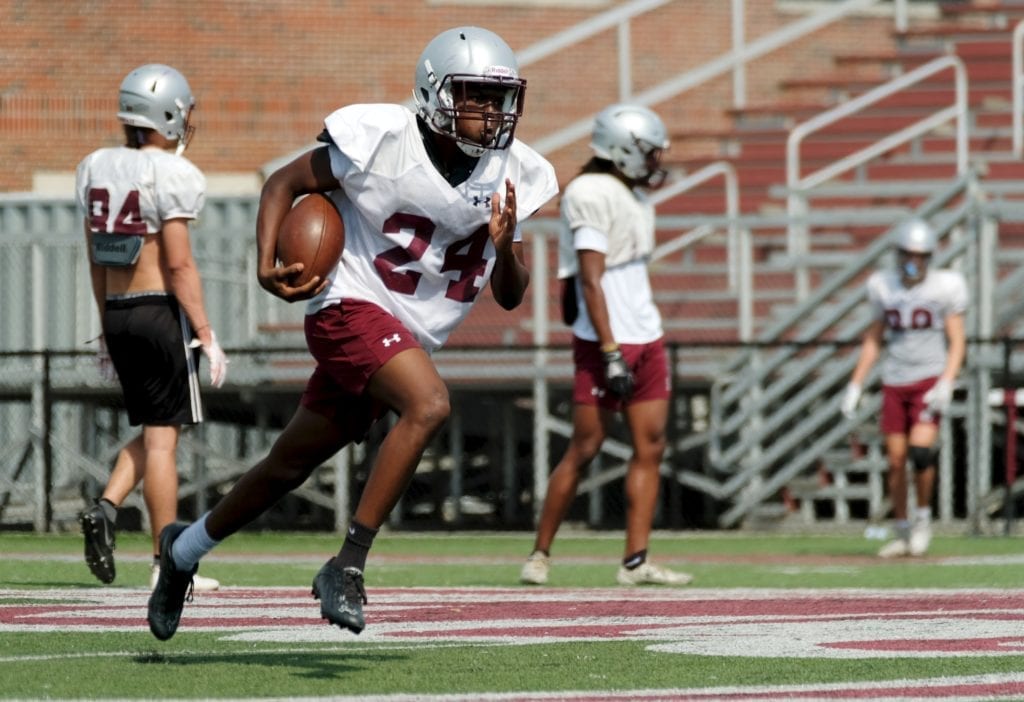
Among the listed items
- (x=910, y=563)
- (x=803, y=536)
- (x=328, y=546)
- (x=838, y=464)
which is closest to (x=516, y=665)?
(x=910, y=563)

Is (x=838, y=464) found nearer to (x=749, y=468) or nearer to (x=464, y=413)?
(x=749, y=468)

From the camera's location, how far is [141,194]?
322 inches

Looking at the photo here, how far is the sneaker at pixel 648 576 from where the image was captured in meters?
9.07

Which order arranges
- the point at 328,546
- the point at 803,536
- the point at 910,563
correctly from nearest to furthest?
1. the point at 910,563
2. the point at 328,546
3. the point at 803,536

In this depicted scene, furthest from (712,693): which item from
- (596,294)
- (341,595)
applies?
(596,294)

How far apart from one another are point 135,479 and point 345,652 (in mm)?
2896

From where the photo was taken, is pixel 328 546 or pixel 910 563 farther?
pixel 328 546

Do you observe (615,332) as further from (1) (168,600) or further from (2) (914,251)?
(1) (168,600)

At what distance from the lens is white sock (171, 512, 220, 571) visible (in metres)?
5.87

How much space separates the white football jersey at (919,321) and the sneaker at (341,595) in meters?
7.52

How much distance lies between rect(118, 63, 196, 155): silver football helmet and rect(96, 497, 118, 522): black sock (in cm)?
145

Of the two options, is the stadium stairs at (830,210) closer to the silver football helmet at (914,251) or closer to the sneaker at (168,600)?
the silver football helmet at (914,251)

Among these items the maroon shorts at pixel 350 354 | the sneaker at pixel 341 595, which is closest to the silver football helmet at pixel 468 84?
the maroon shorts at pixel 350 354

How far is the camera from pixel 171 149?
8.48m
